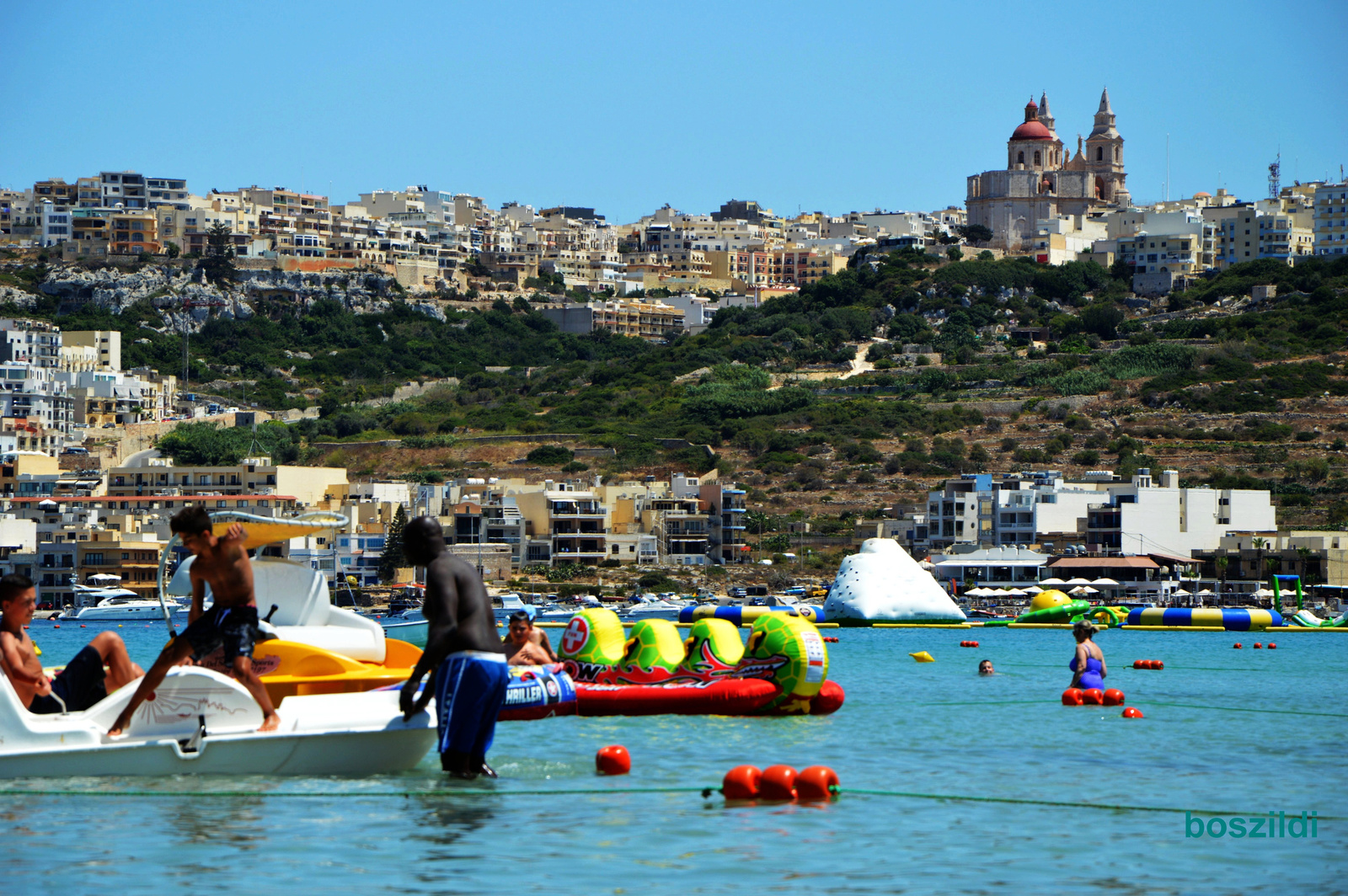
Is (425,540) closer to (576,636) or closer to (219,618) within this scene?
(219,618)

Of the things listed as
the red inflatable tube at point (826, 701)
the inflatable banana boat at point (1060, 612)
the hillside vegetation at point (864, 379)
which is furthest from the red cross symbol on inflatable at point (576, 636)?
the hillside vegetation at point (864, 379)

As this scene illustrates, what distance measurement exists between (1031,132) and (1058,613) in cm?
11591

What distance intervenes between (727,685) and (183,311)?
440ft

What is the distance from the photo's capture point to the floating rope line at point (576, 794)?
41.2ft

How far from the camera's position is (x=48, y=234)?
544 feet

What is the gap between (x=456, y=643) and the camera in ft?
39.0

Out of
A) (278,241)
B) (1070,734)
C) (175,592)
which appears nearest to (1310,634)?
(1070,734)

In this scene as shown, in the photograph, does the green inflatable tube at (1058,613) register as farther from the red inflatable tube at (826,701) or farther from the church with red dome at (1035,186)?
the church with red dome at (1035,186)

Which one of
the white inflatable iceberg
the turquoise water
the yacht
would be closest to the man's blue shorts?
the turquoise water

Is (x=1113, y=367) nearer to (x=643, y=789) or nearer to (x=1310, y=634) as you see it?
(x=1310, y=634)

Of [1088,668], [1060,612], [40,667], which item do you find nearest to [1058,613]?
[1060,612]

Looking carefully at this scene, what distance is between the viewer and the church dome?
163m

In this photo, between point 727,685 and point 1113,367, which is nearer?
point 727,685

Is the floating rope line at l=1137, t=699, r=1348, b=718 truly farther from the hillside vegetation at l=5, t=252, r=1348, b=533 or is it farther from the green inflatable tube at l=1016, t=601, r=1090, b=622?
the hillside vegetation at l=5, t=252, r=1348, b=533
